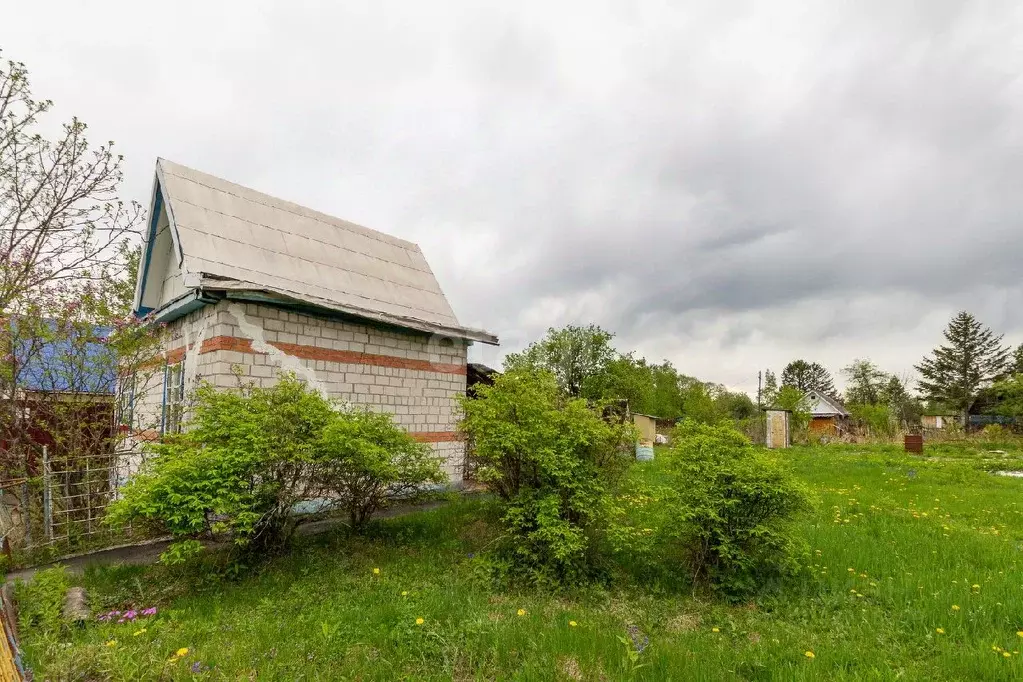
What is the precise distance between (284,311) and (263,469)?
347 cm

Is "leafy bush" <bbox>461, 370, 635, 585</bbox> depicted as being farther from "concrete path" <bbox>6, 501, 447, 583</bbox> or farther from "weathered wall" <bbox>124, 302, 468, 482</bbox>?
"concrete path" <bbox>6, 501, 447, 583</bbox>

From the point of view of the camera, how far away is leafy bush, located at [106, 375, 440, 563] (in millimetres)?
5289

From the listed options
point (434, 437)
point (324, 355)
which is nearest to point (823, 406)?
point (434, 437)

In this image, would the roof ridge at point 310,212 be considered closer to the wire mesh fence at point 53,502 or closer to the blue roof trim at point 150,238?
the blue roof trim at point 150,238

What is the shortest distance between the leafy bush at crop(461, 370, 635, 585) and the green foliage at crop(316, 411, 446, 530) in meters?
1.11

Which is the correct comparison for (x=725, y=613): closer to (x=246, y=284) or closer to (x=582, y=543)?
(x=582, y=543)

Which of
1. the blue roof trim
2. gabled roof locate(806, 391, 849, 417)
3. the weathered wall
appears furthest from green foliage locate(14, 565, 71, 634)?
gabled roof locate(806, 391, 849, 417)

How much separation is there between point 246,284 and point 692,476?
22.5ft

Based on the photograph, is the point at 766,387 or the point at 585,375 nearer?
the point at 585,375

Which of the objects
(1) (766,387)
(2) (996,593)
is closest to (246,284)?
(2) (996,593)

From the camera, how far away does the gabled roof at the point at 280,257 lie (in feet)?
28.9

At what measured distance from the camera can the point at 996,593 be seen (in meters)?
4.98

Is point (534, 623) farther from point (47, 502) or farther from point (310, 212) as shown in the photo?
point (310, 212)

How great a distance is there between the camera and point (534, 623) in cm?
440
